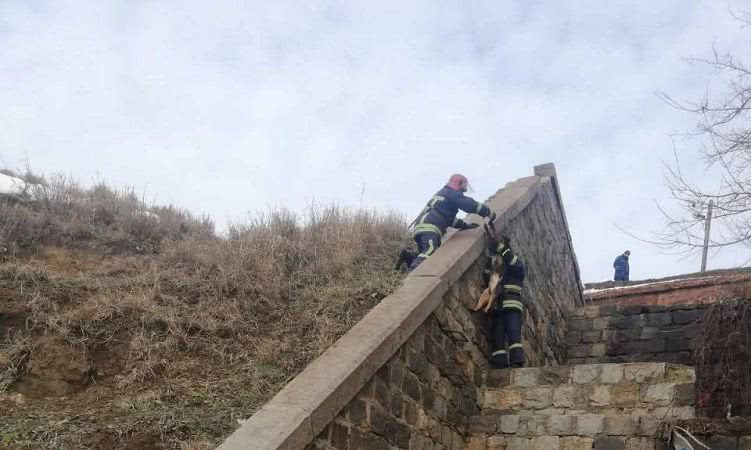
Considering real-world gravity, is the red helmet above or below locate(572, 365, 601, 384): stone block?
above

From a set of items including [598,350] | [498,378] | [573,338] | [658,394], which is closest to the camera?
[658,394]

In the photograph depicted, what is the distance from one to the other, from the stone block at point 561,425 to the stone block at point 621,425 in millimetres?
290

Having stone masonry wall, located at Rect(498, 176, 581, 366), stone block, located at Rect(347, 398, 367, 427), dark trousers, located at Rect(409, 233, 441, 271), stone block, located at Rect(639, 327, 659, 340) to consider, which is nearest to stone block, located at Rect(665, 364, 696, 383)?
stone masonry wall, located at Rect(498, 176, 581, 366)

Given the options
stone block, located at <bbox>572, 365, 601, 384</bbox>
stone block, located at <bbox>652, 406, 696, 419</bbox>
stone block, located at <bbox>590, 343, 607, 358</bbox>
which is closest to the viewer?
stone block, located at <bbox>652, 406, 696, 419</bbox>

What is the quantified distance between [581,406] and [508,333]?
4.38 feet

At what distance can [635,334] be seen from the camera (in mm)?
9836

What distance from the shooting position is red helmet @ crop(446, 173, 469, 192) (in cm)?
876

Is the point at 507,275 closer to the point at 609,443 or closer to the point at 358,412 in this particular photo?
the point at 609,443

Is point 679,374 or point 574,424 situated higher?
point 679,374

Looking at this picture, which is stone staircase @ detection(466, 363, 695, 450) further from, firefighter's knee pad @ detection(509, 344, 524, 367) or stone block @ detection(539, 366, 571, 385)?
firefighter's knee pad @ detection(509, 344, 524, 367)

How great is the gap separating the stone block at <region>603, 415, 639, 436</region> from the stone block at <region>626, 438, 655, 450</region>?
0.06 m

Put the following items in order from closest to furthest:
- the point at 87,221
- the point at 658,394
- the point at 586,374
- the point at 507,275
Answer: the point at 658,394
the point at 586,374
the point at 507,275
the point at 87,221

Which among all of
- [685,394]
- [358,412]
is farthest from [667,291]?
[358,412]

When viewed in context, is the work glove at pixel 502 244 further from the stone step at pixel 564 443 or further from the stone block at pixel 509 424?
the stone step at pixel 564 443
